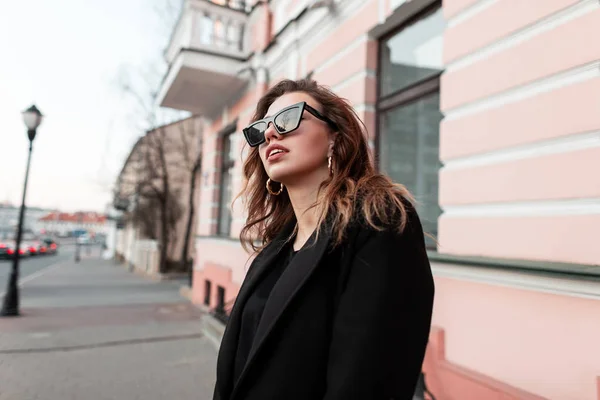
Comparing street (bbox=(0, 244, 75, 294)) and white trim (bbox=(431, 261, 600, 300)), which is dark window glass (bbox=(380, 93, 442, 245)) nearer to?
white trim (bbox=(431, 261, 600, 300))

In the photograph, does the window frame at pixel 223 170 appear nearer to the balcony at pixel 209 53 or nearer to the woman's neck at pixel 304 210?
the balcony at pixel 209 53

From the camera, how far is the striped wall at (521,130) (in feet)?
7.54

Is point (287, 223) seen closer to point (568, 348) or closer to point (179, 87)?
point (568, 348)

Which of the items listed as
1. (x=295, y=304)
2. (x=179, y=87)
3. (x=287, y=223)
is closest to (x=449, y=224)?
(x=287, y=223)

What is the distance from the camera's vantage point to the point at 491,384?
8.61 ft

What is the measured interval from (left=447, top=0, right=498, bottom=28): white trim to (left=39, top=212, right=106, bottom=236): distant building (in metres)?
115

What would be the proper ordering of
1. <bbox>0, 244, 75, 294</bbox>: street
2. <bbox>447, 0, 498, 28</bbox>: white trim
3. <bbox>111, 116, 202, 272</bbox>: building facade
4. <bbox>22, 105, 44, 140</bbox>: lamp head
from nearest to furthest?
<bbox>447, 0, 498, 28</bbox>: white trim → <bbox>22, 105, 44, 140</bbox>: lamp head → <bbox>0, 244, 75, 294</bbox>: street → <bbox>111, 116, 202, 272</bbox>: building facade

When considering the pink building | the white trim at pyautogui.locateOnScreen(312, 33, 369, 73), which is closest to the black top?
the pink building

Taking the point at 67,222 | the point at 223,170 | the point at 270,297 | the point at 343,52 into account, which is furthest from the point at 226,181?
the point at 67,222

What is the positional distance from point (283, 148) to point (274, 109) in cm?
21

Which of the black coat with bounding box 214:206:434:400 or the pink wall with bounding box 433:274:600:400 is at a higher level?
the black coat with bounding box 214:206:434:400

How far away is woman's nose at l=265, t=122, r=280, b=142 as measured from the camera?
144cm

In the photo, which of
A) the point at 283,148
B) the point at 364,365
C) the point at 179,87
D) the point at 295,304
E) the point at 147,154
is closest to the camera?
the point at 364,365

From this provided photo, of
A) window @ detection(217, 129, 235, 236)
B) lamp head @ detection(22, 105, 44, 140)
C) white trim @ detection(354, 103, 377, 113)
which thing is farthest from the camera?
window @ detection(217, 129, 235, 236)
